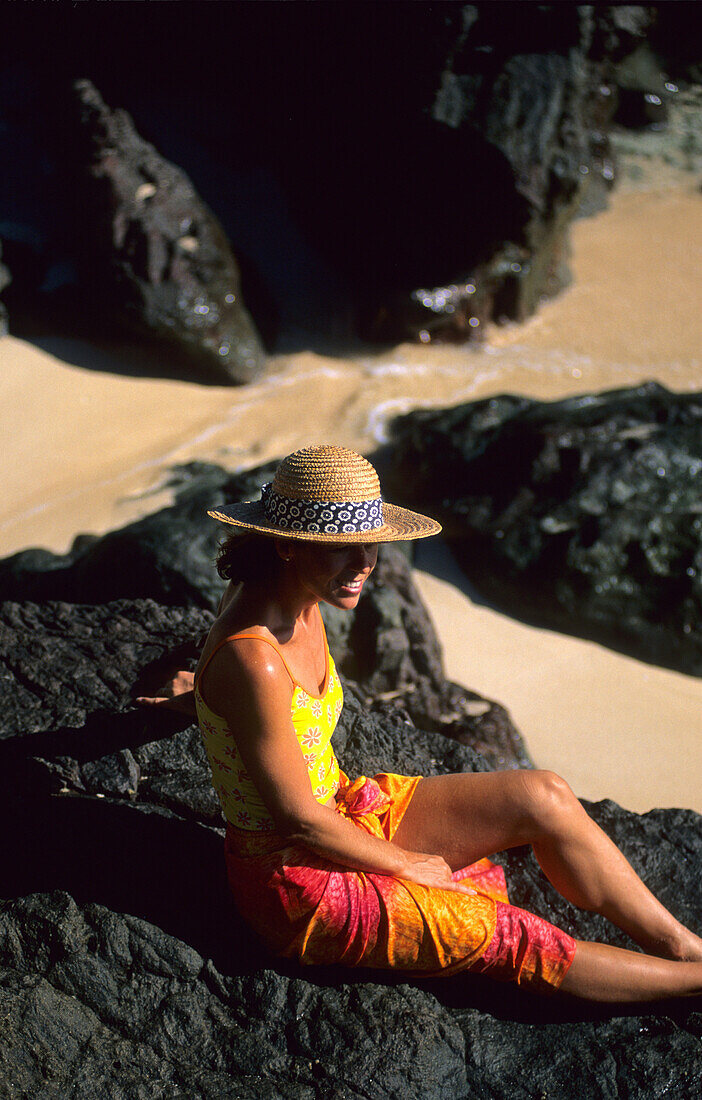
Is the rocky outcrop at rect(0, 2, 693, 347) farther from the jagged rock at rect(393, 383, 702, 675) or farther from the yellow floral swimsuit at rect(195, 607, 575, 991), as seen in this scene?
the yellow floral swimsuit at rect(195, 607, 575, 991)

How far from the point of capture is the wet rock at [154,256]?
26.2 feet

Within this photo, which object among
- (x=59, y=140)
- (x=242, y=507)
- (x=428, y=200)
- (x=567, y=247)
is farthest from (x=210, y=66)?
(x=242, y=507)

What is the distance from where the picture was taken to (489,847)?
103 inches

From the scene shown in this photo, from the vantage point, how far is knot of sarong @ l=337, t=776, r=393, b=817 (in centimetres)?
262

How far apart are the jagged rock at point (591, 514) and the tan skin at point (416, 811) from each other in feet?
9.09

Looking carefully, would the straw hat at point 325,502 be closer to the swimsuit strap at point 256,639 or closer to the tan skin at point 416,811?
the tan skin at point 416,811

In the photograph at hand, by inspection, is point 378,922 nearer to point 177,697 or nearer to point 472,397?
point 177,697

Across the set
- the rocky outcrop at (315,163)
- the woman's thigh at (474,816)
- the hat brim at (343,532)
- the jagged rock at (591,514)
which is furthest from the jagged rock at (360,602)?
the rocky outcrop at (315,163)

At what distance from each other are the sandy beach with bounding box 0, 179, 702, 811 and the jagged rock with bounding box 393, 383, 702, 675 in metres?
0.19

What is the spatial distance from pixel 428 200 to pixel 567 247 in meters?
2.65

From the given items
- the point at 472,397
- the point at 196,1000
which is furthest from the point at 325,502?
the point at 472,397

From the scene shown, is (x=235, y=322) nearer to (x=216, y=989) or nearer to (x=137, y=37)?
(x=137, y=37)

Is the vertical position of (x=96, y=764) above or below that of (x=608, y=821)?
above

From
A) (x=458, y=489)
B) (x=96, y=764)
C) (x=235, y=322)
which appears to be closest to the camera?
(x=96, y=764)
